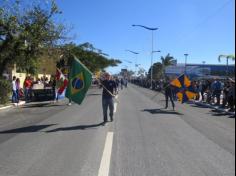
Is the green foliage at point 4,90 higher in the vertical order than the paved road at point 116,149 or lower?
higher

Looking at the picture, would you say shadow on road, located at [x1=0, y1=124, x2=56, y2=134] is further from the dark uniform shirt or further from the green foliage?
the green foliage

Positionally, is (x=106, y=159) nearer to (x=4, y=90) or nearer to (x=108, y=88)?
(x=108, y=88)

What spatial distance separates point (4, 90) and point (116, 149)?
1621cm

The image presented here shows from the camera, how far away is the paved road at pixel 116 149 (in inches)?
296

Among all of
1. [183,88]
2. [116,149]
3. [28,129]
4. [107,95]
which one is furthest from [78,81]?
[183,88]

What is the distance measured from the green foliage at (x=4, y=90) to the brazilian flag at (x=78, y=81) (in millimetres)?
10041

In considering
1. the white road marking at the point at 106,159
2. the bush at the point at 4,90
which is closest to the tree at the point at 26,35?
the bush at the point at 4,90

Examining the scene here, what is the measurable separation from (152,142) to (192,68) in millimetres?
69666

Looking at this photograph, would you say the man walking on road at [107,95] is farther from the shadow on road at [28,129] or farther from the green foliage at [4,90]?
the green foliage at [4,90]

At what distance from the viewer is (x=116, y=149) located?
372 inches

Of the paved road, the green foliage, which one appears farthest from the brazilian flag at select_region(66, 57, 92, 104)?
the green foliage

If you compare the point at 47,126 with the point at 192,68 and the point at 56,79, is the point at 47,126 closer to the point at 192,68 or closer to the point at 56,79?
the point at 56,79

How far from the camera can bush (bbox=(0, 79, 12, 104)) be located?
24.0 m

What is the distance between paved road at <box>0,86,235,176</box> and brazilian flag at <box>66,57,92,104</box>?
1021 mm
